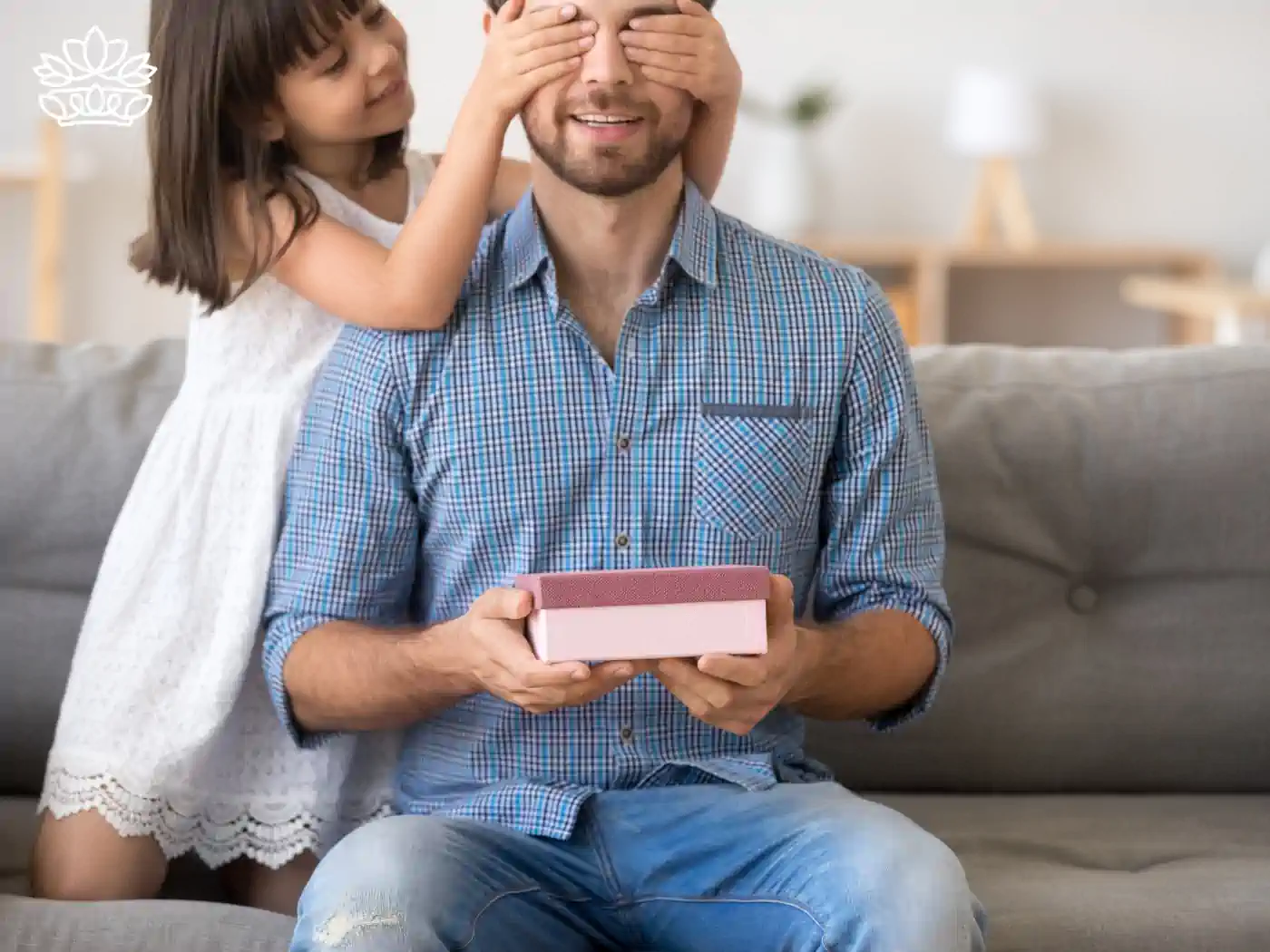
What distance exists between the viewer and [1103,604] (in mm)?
1645

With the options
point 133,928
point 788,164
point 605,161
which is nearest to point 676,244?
point 605,161

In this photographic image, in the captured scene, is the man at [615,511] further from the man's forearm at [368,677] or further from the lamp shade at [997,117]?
the lamp shade at [997,117]

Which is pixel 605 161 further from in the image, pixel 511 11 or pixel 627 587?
pixel 627 587

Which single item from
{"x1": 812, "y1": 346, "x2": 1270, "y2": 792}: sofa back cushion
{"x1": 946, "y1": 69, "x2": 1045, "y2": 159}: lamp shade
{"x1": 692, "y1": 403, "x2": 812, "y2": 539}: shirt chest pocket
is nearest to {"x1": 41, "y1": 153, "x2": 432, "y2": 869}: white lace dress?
{"x1": 692, "y1": 403, "x2": 812, "y2": 539}: shirt chest pocket

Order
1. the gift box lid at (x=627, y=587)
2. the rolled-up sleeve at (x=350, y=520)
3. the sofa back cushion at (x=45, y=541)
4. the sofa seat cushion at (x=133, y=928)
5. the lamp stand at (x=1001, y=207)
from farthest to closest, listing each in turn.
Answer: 1. the lamp stand at (x=1001, y=207)
2. the sofa back cushion at (x=45, y=541)
3. the rolled-up sleeve at (x=350, y=520)
4. the sofa seat cushion at (x=133, y=928)
5. the gift box lid at (x=627, y=587)

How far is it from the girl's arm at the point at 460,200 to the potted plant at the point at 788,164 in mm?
2987

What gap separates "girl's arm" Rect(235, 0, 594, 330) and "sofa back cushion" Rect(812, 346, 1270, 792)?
57 cm

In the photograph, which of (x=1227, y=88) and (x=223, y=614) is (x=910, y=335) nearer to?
(x=1227, y=88)

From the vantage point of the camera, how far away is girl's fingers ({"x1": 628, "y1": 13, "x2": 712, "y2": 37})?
1289mm

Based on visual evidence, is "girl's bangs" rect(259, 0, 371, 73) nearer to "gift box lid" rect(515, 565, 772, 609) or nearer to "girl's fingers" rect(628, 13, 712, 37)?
"girl's fingers" rect(628, 13, 712, 37)

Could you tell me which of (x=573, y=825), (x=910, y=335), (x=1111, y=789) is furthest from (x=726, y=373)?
(x=910, y=335)

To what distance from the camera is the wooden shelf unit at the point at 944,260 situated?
4.26m

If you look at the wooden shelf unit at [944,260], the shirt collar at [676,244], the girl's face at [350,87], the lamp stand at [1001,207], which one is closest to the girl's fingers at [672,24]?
the shirt collar at [676,244]

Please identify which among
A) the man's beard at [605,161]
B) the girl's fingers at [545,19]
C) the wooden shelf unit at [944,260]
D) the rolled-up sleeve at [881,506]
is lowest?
the wooden shelf unit at [944,260]
